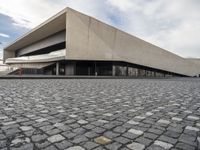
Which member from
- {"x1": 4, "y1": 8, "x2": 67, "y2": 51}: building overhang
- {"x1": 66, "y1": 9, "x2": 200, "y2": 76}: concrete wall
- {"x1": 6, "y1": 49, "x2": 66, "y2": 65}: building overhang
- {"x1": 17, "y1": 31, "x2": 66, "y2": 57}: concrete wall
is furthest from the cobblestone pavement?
{"x1": 17, "y1": 31, "x2": 66, "y2": 57}: concrete wall

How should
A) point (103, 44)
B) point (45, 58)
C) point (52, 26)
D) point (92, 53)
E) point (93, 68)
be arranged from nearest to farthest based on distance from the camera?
1. point (92, 53)
2. point (103, 44)
3. point (52, 26)
4. point (45, 58)
5. point (93, 68)

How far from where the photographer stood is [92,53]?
28.4 m

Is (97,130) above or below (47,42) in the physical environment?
below

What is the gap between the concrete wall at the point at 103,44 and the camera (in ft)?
87.4

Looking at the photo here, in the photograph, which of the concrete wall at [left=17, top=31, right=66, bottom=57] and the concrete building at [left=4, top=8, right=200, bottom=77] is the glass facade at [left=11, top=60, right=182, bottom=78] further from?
the concrete wall at [left=17, top=31, right=66, bottom=57]

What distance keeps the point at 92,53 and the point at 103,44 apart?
2592mm

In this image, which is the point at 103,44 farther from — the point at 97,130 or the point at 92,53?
the point at 97,130

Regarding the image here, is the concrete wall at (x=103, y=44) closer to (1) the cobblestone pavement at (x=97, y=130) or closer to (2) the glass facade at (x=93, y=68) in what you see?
(2) the glass facade at (x=93, y=68)

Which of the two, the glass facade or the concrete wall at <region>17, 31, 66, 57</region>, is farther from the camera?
the concrete wall at <region>17, 31, 66, 57</region>

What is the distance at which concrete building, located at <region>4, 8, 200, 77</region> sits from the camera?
88.5 ft

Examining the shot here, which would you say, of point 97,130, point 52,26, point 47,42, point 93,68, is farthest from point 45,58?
point 97,130

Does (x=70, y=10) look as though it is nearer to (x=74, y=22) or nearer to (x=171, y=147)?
(x=74, y=22)

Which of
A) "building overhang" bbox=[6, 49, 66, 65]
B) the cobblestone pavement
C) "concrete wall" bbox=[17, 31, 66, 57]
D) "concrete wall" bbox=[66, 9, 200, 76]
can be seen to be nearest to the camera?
the cobblestone pavement

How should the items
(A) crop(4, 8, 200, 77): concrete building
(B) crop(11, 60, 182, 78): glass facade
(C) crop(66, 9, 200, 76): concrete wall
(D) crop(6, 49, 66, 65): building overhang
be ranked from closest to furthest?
(C) crop(66, 9, 200, 76): concrete wall → (A) crop(4, 8, 200, 77): concrete building → (D) crop(6, 49, 66, 65): building overhang → (B) crop(11, 60, 182, 78): glass facade
